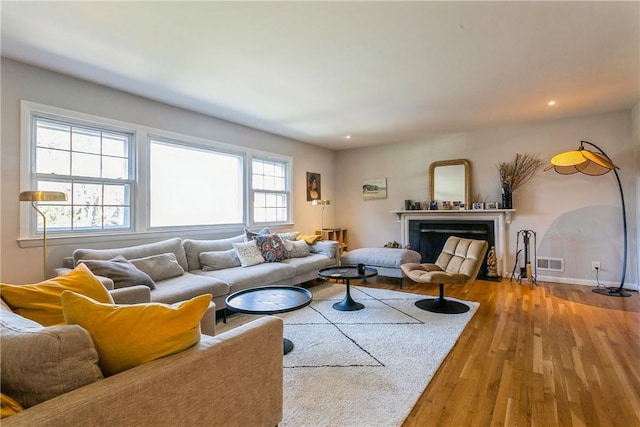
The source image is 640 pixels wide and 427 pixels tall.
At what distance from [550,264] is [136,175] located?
5.96 metres

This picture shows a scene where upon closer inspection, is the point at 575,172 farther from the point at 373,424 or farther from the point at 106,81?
→ the point at 106,81

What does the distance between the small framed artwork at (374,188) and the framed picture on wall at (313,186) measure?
0.97m

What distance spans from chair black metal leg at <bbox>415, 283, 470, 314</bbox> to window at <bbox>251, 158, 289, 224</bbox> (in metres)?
2.91

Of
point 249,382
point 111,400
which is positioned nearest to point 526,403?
point 249,382

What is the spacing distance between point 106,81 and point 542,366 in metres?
4.64

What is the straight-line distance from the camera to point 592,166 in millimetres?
4113

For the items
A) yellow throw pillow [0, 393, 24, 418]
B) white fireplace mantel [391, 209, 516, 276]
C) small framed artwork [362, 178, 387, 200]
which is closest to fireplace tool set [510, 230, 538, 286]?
white fireplace mantel [391, 209, 516, 276]

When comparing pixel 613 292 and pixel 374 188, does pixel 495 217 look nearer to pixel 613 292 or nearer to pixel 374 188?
pixel 613 292

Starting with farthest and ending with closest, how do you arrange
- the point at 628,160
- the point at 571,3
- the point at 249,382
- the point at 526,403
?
the point at 628,160
the point at 571,3
the point at 526,403
the point at 249,382

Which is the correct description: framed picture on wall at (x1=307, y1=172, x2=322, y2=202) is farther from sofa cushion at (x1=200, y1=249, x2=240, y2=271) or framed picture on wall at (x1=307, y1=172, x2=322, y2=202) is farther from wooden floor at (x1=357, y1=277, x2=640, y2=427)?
wooden floor at (x1=357, y1=277, x2=640, y2=427)

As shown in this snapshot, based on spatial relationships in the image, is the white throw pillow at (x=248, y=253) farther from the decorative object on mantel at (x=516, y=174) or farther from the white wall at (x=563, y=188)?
the decorative object on mantel at (x=516, y=174)

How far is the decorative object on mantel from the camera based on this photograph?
15.9 feet

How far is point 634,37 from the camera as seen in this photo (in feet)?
7.91

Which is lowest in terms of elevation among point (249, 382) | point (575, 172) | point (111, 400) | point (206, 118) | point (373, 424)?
point (373, 424)
